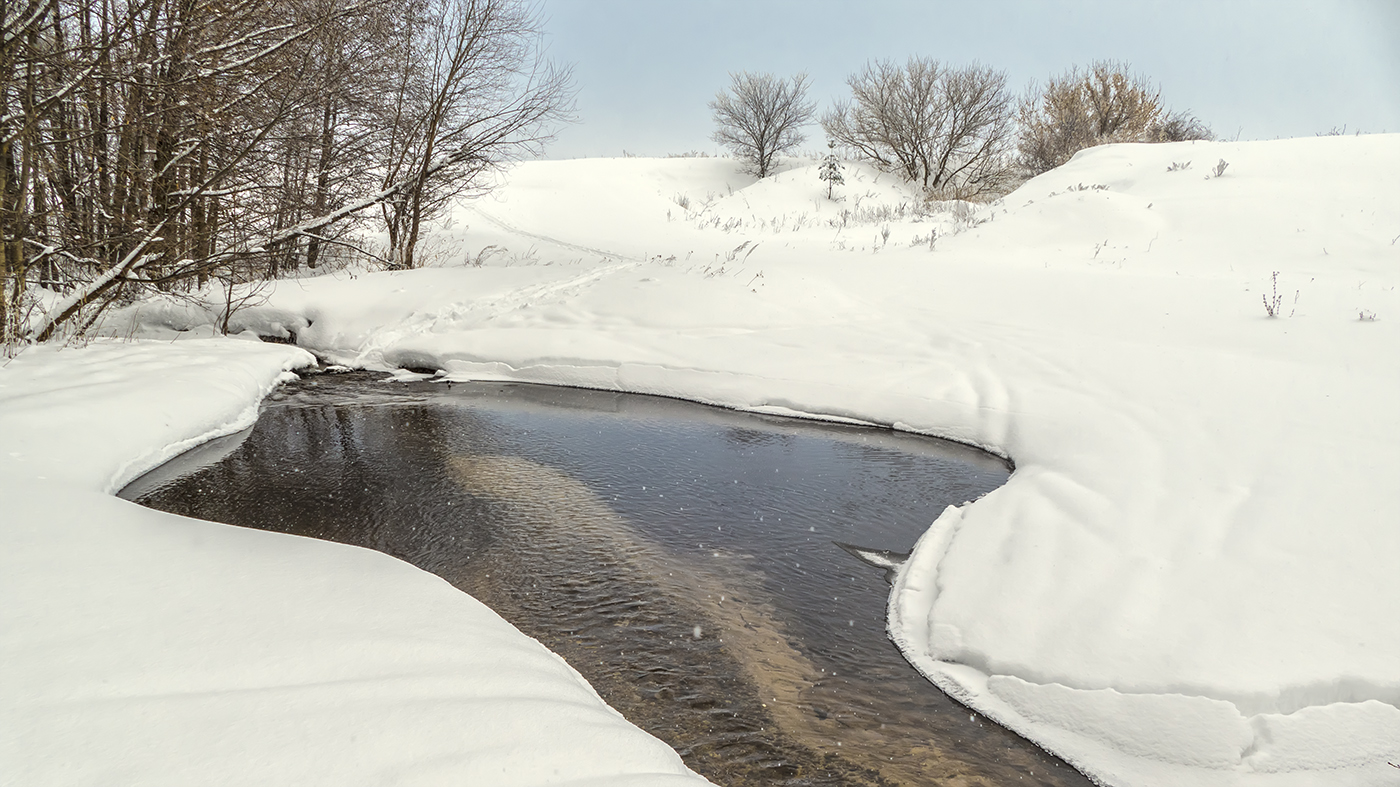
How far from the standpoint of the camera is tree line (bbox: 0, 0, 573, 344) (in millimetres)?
5953

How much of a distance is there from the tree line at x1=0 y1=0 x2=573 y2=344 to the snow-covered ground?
1.56 m

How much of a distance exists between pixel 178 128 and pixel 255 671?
7379 millimetres

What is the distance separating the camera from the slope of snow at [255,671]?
1.78m

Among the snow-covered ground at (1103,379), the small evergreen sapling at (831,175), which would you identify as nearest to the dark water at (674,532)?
the snow-covered ground at (1103,379)

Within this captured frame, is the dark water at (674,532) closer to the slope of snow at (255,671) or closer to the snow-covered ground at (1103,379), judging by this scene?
the snow-covered ground at (1103,379)

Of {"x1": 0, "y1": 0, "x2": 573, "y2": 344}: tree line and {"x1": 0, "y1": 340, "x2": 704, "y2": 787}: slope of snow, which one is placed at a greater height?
{"x1": 0, "y1": 0, "x2": 573, "y2": 344}: tree line

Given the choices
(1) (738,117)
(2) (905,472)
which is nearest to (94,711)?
(2) (905,472)

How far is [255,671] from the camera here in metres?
2.17

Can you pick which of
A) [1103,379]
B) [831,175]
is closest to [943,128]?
[831,175]

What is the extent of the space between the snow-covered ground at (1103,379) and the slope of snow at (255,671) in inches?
12.4

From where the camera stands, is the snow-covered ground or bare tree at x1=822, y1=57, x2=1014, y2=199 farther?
bare tree at x1=822, y1=57, x2=1014, y2=199

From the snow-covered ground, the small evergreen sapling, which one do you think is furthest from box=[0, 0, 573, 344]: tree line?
the small evergreen sapling

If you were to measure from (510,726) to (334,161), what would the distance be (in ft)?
38.3

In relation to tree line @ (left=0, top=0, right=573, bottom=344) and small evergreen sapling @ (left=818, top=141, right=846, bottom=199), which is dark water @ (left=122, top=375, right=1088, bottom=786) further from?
small evergreen sapling @ (left=818, top=141, right=846, bottom=199)
